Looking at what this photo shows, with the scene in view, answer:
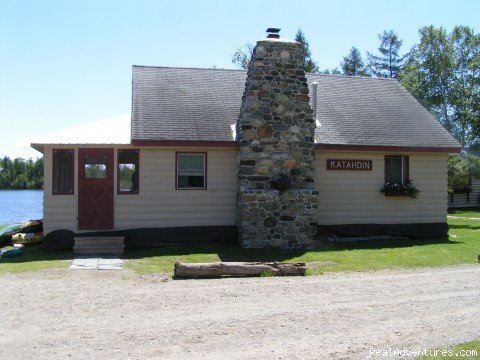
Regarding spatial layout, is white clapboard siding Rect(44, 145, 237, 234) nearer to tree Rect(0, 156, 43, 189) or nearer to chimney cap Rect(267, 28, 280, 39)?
chimney cap Rect(267, 28, 280, 39)

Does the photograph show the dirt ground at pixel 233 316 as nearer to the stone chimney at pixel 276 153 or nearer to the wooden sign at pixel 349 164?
the stone chimney at pixel 276 153

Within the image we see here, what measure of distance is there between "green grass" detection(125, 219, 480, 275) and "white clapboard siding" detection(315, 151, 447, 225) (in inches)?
40.8

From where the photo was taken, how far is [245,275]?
889 cm

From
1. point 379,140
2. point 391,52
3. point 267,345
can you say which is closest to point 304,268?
point 267,345

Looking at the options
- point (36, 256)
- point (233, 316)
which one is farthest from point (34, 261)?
point (233, 316)

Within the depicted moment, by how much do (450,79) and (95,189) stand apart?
94.5ft

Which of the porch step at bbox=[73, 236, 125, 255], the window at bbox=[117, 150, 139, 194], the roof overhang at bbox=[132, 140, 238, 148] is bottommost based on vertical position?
the porch step at bbox=[73, 236, 125, 255]

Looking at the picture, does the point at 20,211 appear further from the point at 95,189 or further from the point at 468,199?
the point at 468,199

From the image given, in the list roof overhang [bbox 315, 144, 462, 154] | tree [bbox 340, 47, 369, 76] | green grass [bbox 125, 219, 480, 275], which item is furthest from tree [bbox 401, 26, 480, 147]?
green grass [bbox 125, 219, 480, 275]

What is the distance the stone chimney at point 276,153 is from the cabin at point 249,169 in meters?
0.03

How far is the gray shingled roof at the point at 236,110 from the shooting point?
513 inches

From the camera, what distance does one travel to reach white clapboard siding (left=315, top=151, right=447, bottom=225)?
1386 cm

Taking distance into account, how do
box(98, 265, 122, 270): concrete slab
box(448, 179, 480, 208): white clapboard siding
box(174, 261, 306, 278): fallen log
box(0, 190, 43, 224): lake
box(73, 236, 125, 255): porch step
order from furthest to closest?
box(448, 179, 480, 208): white clapboard siding, box(0, 190, 43, 224): lake, box(73, 236, 125, 255): porch step, box(98, 265, 122, 270): concrete slab, box(174, 261, 306, 278): fallen log

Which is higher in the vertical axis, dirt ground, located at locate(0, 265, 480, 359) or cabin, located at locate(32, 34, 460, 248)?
cabin, located at locate(32, 34, 460, 248)
